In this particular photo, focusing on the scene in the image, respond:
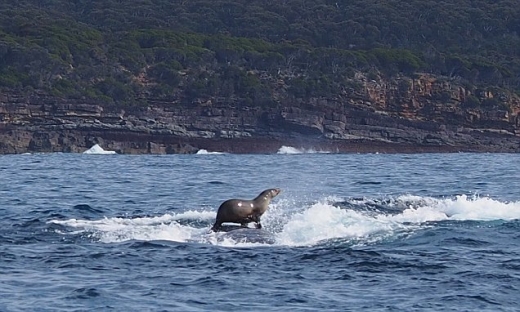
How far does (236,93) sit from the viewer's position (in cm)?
9044

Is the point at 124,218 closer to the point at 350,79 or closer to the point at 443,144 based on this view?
the point at 443,144

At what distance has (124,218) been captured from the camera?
27.7m

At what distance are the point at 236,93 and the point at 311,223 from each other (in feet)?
216

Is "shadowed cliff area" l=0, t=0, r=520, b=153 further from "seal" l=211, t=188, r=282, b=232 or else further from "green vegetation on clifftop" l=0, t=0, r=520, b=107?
"seal" l=211, t=188, r=282, b=232

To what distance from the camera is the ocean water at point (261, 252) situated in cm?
1778

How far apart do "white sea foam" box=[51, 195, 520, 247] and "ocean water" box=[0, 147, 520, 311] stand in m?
0.04

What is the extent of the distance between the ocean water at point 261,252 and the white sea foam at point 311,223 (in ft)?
0.14

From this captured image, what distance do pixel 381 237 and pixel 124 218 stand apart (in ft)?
22.6

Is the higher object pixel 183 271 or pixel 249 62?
pixel 249 62

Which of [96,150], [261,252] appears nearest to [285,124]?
[96,150]

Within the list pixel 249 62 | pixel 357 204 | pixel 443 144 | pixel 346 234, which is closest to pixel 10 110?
pixel 249 62

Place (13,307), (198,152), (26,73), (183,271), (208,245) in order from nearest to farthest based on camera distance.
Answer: (13,307)
(183,271)
(208,245)
(198,152)
(26,73)

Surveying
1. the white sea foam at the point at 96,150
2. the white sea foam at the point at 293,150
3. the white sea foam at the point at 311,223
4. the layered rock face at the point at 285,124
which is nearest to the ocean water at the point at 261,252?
the white sea foam at the point at 311,223

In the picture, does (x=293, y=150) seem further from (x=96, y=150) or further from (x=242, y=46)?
(x=242, y=46)
